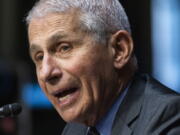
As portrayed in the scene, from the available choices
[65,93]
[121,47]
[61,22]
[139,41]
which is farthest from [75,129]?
[139,41]

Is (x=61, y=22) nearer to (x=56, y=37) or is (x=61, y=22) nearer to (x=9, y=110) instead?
(x=56, y=37)

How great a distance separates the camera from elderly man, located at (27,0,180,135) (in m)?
2.69

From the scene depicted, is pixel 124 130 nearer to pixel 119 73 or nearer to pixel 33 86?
pixel 119 73

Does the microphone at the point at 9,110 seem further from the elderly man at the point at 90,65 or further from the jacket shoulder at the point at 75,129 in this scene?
the jacket shoulder at the point at 75,129

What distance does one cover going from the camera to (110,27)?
2.78m

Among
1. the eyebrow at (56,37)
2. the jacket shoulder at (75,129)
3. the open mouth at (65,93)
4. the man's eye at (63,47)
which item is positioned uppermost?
the eyebrow at (56,37)

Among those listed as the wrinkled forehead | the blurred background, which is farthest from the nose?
the blurred background

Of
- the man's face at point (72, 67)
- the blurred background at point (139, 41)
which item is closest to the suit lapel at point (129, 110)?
the man's face at point (72, 67)

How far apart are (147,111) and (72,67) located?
0.40 meters

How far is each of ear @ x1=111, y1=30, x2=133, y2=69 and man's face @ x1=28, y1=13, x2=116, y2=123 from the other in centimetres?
4

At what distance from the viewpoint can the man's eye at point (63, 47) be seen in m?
2.73

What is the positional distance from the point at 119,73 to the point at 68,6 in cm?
41

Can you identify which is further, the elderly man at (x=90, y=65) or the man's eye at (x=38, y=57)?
the man's eye at (x=38, y=57)

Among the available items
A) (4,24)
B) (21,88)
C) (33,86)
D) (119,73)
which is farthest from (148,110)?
(4,24)
